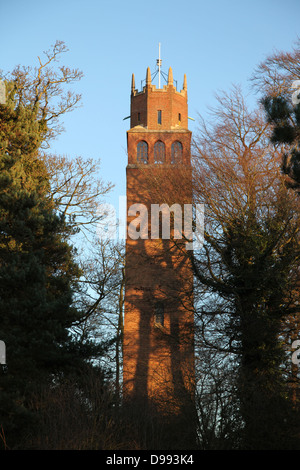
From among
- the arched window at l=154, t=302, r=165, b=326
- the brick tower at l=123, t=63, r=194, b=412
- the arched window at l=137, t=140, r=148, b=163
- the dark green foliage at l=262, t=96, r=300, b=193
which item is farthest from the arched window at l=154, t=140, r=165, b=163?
the dark green foliage at l=262, t=96, r=300, b=193

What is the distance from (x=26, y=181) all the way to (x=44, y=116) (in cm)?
615

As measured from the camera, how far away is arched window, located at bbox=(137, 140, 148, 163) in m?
31.3

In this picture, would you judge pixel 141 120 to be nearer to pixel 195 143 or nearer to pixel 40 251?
pixel 195 143

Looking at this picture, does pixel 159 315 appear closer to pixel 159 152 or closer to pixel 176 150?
pixel 159 152

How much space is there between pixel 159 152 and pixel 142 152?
0.85 metres

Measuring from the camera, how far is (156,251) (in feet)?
91.2

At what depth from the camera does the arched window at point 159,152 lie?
31334 millimetres

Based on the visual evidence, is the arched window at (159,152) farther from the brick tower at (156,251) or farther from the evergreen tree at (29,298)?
the evergreen tree at (29,298)

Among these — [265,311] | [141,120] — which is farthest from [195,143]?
[141,120]

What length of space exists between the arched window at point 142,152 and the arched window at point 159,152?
47 centimetres

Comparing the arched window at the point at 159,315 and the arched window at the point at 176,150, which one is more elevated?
the arched window at the point at 176,150

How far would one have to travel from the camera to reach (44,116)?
2633 cm

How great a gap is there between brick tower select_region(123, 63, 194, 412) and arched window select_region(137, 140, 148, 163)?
0.02 m

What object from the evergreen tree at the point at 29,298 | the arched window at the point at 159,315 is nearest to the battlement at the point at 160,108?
the arched window at the point at 159,315
